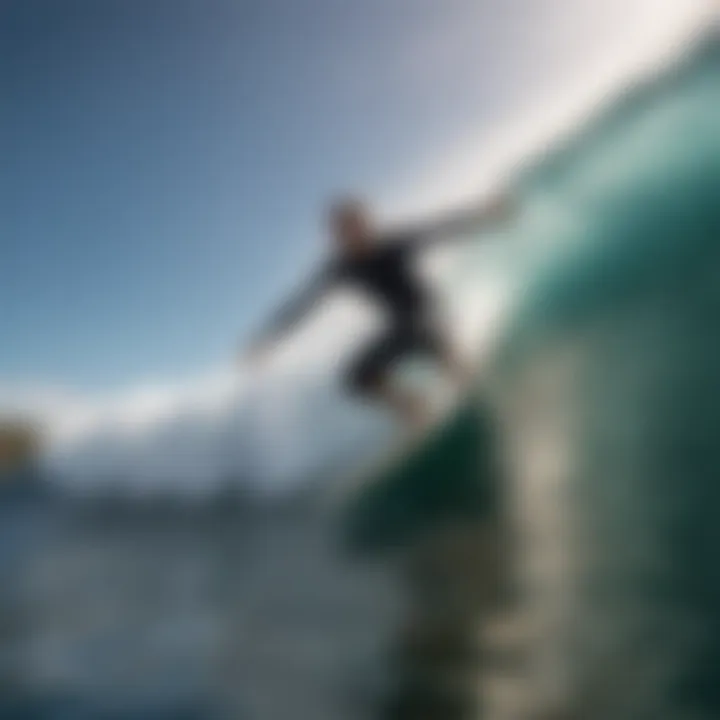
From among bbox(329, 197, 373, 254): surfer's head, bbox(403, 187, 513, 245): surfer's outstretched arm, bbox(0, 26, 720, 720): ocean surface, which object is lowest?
bbox(0, 26, 720, 720): ocean surface

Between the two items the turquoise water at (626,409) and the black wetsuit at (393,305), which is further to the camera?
the black wetsuit at (393,305)

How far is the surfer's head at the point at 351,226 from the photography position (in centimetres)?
160

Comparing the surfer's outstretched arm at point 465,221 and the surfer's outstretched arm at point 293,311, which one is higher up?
the surfer's outstretched arm at point 465,221

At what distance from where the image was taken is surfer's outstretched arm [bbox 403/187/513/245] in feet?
5.20

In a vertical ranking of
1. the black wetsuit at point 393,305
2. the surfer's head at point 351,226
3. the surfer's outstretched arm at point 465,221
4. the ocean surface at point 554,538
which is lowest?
the ocean surface at point 554,538

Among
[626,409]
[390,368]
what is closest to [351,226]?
[390,368]

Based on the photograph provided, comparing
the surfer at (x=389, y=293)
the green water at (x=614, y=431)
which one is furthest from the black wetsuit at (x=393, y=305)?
the green water at (x=614, y=431)

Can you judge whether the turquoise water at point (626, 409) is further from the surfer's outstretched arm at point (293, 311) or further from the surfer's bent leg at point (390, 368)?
the surfer's outstretched arm at point (293, 311)

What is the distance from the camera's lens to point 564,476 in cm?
149

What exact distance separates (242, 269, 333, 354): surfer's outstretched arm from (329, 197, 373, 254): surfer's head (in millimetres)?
50

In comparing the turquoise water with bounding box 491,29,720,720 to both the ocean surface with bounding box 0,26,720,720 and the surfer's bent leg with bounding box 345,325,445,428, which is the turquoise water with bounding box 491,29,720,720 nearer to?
the ocean surface with bounding box 0,26,720,720

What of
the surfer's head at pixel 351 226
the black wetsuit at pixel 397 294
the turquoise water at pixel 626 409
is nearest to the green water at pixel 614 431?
the turquoise water at pixel 626 409

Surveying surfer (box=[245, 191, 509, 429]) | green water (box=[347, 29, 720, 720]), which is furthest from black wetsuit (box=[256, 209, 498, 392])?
green water (box=[347, 29, 720, 720])

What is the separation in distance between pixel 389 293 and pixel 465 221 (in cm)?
15
